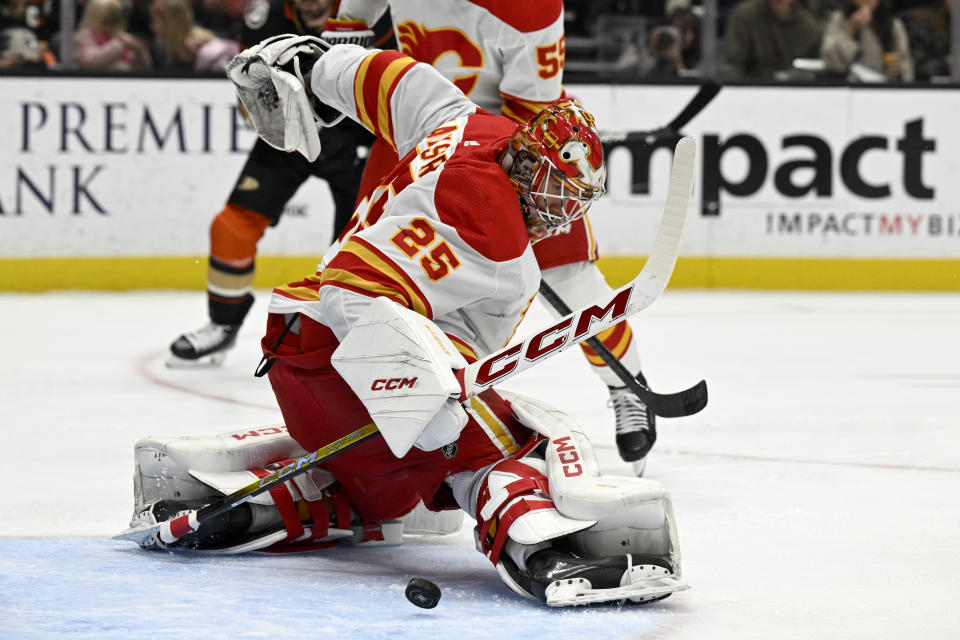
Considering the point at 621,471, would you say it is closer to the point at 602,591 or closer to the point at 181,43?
the point at 602,591

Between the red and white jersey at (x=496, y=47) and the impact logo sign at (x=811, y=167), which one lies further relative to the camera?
the impact logo sign at (x=811, y=167)

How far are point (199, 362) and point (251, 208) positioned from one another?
0.52m

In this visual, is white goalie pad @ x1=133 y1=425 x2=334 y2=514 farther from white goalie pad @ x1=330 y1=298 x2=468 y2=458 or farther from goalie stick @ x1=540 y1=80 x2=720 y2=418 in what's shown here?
goalie stick @ x1=540 y1=80 x2=720 y2=418

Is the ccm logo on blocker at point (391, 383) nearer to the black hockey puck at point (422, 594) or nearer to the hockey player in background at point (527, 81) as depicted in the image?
the black hockey puck at point (422, 594)

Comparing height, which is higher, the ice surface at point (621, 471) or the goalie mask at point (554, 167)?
the goalie mask at point (554, 167)

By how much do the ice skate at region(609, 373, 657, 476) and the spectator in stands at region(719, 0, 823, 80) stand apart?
13.2 ft

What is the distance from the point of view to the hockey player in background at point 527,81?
3.04 metres

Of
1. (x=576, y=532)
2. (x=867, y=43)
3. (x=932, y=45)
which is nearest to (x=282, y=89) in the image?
(x=576, y=532)

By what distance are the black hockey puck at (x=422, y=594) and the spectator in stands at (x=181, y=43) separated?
493cm

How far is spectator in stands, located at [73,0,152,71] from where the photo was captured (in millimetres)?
6434

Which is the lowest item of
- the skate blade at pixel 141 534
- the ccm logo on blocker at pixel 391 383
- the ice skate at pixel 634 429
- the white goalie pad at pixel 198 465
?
the ice skate at pixel 634 429

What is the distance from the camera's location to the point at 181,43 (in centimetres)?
661

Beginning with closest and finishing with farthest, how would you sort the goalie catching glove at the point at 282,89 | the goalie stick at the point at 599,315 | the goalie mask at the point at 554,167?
the goalie stick at the point at 599,315, the goalie mask at the point at 554,167, the goalie catching glove at the point at 282,89

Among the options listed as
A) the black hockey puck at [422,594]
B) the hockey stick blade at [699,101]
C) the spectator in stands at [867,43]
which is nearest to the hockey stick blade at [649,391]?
the black hockey puck at [422,594]
